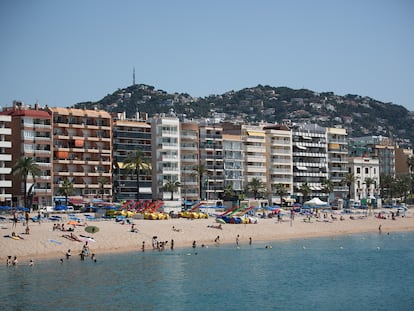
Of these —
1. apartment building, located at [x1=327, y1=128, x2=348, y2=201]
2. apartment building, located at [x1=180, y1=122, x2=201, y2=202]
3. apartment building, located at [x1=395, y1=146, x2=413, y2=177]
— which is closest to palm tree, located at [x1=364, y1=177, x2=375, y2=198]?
apartment building, located at [x1=327, y1=128, x2=348, y2=201]

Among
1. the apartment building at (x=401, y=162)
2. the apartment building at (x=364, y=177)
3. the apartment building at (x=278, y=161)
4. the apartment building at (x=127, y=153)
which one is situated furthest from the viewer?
the apartment building at (x=401, y=162)

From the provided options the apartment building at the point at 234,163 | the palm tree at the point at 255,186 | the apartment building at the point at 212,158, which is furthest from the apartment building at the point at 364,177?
the apartment building at the point at 212,158

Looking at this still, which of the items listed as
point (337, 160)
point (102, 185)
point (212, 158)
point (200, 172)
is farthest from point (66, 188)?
point (337, 160)

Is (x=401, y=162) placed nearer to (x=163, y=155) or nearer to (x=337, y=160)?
(x=337, y=160)

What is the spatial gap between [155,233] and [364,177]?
9167cm

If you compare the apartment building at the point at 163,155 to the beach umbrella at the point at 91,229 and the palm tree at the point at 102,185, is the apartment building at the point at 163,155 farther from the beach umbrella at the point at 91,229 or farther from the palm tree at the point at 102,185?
the beach umbrella at the point at 91,229

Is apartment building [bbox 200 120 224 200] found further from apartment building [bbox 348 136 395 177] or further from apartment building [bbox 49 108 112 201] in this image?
apartment building [bbox 348 136 395 177]

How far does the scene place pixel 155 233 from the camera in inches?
3253

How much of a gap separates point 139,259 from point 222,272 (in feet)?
34.1

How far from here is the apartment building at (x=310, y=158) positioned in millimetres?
150500

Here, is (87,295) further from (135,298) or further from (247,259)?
(247,259)

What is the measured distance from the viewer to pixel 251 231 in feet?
308

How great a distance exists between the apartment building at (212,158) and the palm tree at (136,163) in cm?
1585

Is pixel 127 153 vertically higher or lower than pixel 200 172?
higher
